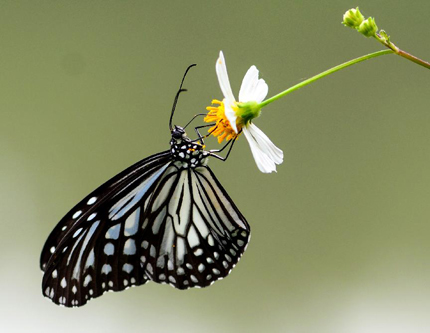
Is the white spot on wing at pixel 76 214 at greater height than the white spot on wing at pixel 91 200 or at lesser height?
lesser

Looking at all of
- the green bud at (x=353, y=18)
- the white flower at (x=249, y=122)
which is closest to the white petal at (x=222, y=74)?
the white flower at (x=249, y=122)

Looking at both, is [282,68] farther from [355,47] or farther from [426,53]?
[426,53]

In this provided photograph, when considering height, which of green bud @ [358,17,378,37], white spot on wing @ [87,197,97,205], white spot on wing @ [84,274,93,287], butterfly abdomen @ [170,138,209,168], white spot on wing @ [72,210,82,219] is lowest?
white spot on wing @ [84,274,93,287]

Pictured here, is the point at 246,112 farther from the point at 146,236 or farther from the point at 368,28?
the point at 146,236

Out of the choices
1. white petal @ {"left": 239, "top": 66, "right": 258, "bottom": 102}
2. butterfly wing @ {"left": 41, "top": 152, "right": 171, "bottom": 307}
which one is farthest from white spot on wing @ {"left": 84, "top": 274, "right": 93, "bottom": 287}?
white petal @ {"left": 239, "top": 66, "right": 258, "bottom": 102}

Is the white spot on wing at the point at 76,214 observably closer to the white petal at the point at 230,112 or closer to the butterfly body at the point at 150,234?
the butterfly body at the point at 150,234

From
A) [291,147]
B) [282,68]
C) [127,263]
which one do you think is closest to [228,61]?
[282,68]

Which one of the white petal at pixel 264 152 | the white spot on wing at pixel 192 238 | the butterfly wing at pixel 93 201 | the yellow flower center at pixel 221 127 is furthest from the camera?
the white spot on wing at pixel 192 238

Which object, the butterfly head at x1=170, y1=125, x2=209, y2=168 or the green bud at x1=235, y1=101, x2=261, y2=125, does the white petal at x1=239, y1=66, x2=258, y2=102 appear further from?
the butterfly head at x1=170, y1=125, x2=209, y2=168
